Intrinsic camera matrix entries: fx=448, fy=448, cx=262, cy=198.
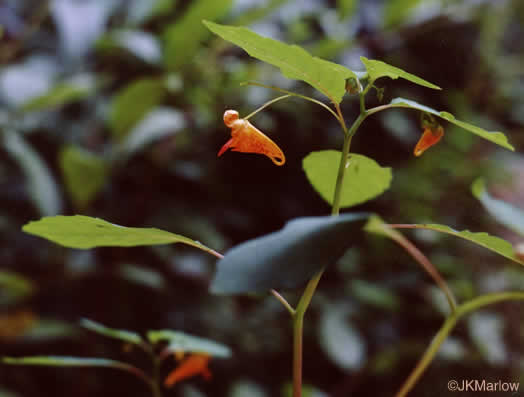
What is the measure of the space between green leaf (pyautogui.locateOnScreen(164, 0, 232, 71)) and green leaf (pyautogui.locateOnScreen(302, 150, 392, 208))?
0.73m

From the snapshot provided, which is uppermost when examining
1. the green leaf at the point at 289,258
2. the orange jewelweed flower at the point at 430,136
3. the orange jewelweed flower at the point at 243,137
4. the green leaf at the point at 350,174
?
the orange jewelweed flower at the point at 243,137

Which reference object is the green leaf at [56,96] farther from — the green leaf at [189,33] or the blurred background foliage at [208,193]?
the green leaf at [189,33]

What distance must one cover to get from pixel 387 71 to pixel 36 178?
89 centimetres

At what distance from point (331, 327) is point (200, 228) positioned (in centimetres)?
39

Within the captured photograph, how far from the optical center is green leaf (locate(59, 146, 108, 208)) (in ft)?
2.97

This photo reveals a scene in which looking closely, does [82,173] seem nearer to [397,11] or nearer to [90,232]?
[90,232]

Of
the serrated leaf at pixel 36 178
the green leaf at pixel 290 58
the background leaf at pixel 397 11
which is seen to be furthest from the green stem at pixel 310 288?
the background leaf at pixel 397 11

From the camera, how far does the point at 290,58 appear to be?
0.23 metres

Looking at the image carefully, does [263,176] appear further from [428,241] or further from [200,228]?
[428,241]

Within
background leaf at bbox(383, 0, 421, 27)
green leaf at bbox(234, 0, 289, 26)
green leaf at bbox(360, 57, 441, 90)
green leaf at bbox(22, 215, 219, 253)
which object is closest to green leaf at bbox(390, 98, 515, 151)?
green leaf at bbox(360, 57, 441, 90)

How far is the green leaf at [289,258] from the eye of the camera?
0.62ft

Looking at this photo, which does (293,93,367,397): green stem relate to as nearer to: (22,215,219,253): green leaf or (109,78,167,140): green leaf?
(22,215,219,253): green leaf

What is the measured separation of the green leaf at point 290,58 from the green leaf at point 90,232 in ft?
0.36

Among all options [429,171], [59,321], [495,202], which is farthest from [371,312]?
[495,202]
